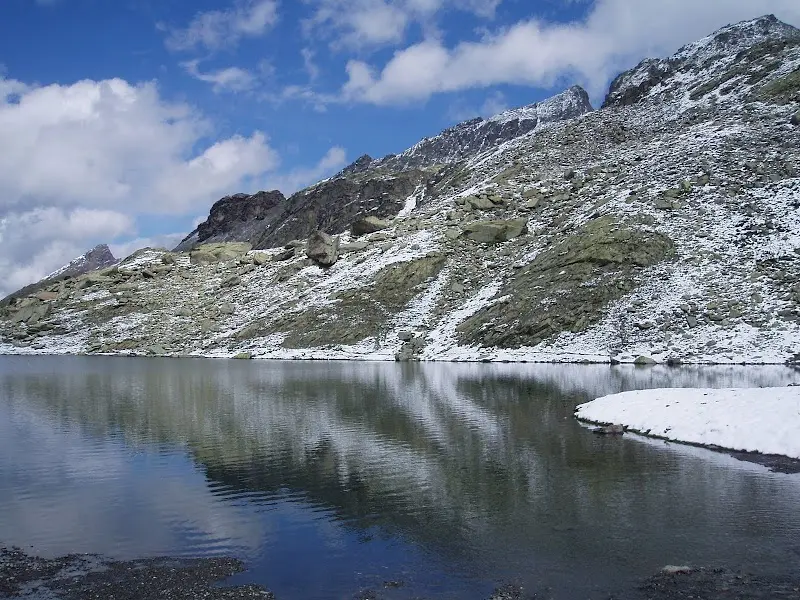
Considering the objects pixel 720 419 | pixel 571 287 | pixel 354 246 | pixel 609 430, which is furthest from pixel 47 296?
pixel 720 419

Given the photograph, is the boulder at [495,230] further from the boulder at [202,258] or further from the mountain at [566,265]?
the boulder at [202,258]

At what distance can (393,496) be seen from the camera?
17203 mm

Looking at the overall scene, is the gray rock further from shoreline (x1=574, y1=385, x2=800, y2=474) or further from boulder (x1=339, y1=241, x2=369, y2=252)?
shoreline (x1=574, y1=385, x2=800, y2=474)

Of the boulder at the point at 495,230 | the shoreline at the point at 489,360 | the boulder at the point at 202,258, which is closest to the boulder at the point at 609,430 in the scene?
the shoreline at the point at 489,360

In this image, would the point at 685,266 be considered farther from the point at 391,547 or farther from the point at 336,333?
the point at 391,547

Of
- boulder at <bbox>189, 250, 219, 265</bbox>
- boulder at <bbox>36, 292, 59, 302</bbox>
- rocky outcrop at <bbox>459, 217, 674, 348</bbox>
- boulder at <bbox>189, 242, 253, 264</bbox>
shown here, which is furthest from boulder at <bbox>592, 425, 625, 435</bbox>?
boulder at <bbox>36, 292, 59, 302</bbox>

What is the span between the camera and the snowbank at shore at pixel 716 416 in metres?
21.6

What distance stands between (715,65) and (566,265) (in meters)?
79.5

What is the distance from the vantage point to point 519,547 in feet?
42.7

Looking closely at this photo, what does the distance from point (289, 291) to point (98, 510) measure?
259ft

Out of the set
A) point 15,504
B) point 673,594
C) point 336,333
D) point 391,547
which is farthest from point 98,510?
point 336,333

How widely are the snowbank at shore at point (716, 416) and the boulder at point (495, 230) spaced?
59.7 metres

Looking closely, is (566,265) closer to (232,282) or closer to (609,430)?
(609,430)

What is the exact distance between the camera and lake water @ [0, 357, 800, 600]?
12188 millimetres
